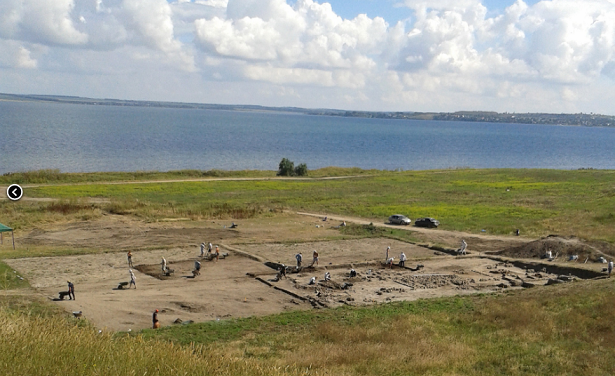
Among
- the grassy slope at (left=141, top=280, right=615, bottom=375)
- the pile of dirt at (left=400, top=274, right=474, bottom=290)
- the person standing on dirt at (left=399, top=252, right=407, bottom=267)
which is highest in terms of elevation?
the grassy slope at (left=141, top=280, right=615, bottom=375)

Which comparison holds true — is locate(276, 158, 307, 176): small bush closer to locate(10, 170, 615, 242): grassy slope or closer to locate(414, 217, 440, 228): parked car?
locate(10, 170, 615, 242): grassy slope

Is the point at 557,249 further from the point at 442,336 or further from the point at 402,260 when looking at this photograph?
the point at 442,336

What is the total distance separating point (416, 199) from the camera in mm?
70062

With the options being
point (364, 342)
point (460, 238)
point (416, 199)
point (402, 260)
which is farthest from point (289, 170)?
point (364, 342)

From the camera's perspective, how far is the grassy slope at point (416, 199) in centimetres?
5303

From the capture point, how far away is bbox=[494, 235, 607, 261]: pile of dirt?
39.7 m

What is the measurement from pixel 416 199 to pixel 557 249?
2969cm

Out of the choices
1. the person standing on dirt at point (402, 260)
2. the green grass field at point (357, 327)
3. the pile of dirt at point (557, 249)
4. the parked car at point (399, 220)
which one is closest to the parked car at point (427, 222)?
the parked car at point (399, 220)

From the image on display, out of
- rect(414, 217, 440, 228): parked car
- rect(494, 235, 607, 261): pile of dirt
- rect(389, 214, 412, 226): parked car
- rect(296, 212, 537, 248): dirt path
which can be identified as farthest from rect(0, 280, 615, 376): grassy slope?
rect(389, 214, 412, 226): parked car

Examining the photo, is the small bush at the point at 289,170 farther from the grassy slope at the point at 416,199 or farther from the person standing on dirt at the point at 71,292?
the person standing on dirt at the point at 71,292

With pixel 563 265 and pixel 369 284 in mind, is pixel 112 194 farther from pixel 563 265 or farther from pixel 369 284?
pixel 563 265

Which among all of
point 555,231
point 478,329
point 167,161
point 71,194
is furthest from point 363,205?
point 167,161

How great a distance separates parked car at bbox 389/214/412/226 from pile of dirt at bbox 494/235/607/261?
12111mm

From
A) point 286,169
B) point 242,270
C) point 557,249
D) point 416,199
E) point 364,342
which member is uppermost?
point 364,342
